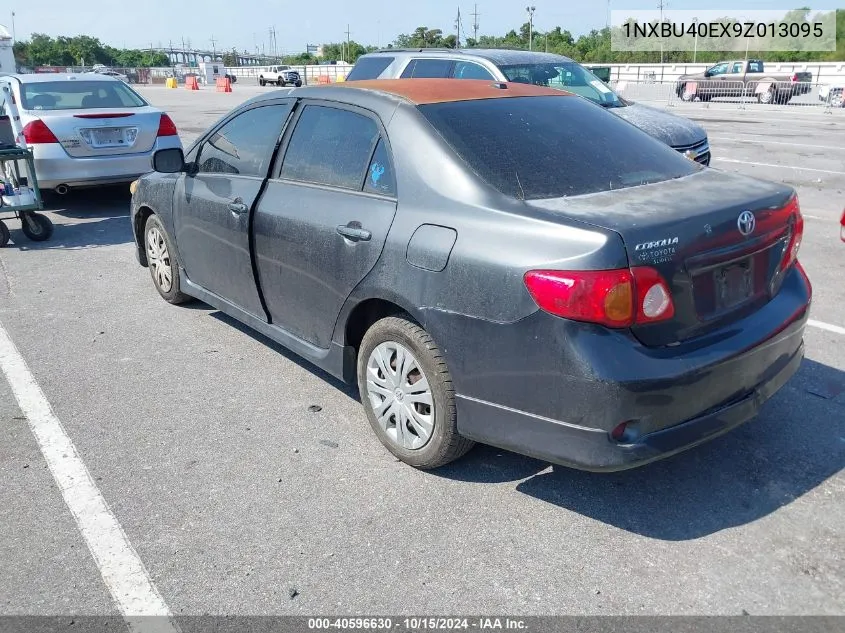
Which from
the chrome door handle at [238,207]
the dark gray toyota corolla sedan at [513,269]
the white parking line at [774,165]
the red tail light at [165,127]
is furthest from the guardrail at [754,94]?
the chrome door handle at [238,207]

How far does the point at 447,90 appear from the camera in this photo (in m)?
4.00

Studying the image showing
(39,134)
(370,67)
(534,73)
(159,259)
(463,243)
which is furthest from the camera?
(370,67)

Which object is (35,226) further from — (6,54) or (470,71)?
(6,54)

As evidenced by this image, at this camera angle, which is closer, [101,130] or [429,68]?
[101,130]

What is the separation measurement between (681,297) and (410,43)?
105253 mm

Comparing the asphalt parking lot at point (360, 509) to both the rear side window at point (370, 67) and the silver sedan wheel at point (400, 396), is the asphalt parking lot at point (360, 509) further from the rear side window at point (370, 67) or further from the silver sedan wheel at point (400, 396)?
the rear side window at point (370, 67)

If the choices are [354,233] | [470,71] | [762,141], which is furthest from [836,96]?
[354,233]

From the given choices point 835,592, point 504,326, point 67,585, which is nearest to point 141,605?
point 67,585

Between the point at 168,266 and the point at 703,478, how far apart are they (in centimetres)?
407

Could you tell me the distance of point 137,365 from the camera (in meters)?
4.87

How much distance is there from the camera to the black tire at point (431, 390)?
3268 mm

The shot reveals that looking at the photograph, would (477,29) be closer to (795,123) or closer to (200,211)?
(795,123)

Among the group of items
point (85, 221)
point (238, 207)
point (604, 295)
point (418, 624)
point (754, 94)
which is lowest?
point (418, 624)

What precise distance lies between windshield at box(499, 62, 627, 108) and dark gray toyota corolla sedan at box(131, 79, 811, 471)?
5.33 m
